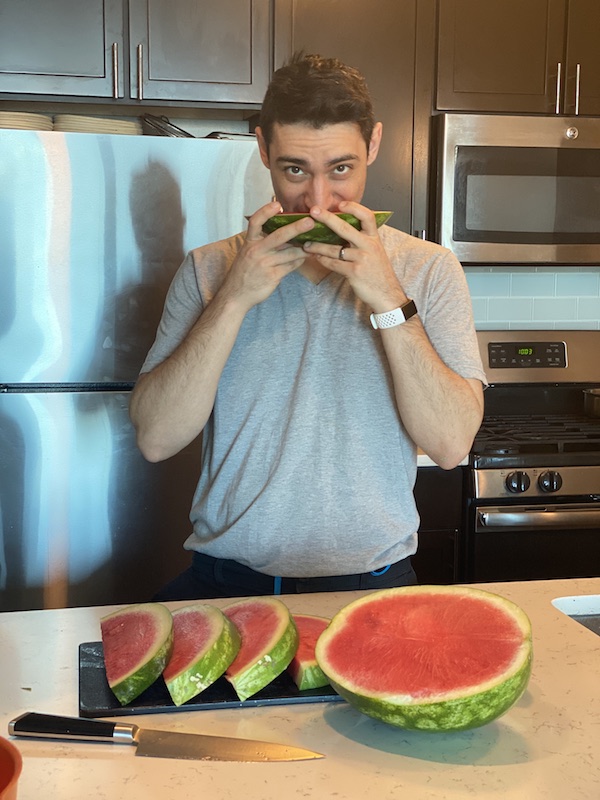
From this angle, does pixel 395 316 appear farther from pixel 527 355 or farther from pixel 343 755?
pixel 527 355

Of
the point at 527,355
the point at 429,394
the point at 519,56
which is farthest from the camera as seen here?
the point at 527,355

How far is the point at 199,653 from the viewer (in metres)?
1.09

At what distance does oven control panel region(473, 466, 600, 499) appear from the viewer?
9.63ft

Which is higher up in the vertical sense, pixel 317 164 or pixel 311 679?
pixel 317 164

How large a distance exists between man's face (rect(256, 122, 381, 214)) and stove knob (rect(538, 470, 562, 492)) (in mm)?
1448

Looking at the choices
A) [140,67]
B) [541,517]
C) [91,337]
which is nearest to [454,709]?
[91,337]

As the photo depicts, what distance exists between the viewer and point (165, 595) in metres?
1.79

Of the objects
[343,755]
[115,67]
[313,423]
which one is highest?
[115,67]

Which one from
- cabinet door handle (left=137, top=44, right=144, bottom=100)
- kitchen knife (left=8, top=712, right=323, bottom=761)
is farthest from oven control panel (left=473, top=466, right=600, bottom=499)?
kitchen knife (left=8, top=712, right=323, bottom=761)

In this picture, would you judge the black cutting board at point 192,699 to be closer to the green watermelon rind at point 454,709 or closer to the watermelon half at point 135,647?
the watermelon half at point 135,647

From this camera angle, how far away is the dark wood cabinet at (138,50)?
2848mm

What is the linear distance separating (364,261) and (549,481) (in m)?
1.54

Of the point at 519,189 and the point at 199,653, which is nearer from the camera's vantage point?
the point at 199,653

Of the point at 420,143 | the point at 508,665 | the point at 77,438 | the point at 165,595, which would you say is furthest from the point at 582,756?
the point at 420,143
